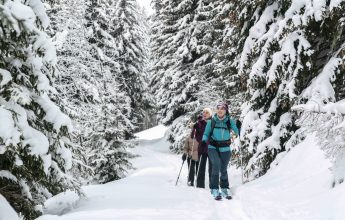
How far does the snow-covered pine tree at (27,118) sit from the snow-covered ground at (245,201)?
63cm

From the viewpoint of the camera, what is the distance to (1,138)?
518cm

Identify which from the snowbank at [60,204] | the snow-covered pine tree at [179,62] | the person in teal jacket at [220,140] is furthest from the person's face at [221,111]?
the snow-covered pine tree at [179,62]

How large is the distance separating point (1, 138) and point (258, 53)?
6.98m

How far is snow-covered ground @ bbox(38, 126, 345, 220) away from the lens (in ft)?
20.5

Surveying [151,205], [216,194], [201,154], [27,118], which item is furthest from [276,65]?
[27,118]

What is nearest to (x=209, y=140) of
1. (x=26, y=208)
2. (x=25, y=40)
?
(x=26, y=208)

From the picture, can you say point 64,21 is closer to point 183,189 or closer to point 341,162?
point 183,189

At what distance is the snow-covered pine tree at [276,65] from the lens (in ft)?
29.7

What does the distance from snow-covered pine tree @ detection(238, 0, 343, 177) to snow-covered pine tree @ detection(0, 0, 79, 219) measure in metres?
4.90

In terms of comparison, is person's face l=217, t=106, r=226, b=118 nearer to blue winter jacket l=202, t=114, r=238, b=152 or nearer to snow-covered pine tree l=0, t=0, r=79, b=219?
blue winter jacket l=202, t=114, r=238, b=152

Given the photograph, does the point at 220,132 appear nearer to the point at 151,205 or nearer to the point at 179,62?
the point at 151,205

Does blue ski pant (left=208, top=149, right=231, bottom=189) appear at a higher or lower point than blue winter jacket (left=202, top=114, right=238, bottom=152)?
lower

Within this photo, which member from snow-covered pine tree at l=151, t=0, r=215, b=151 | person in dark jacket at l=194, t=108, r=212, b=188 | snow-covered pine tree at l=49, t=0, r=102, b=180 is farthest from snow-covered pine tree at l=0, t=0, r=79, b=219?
snow-covered pine tree at l=151, t=0, r=215, b=151

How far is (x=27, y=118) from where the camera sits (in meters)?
6.32
